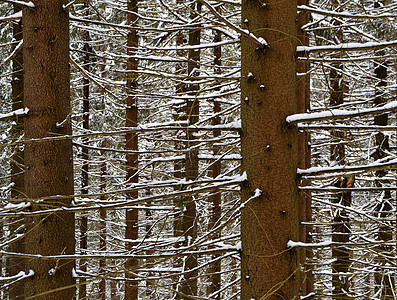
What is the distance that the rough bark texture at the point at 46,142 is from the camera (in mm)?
4285

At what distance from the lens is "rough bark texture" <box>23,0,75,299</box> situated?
14.1 ft

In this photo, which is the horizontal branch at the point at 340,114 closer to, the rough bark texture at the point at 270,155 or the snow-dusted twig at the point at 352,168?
the rough bark texture at the point at 270,155

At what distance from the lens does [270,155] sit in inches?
116

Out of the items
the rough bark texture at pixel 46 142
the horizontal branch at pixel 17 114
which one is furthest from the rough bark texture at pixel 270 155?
the horizontal branch at pixel 17 114

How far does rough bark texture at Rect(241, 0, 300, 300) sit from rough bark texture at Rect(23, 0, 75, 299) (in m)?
2.25

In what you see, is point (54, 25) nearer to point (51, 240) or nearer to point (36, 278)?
point (51, 240)

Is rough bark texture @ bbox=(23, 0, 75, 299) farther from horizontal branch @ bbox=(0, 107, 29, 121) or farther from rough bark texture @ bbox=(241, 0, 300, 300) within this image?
rough bark texture @ bbox=(241, 0, 300, 300)

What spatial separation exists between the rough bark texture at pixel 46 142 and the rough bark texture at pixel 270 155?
225cm

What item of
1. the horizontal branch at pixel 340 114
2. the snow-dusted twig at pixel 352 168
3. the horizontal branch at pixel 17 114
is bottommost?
the snow-dusted twig at pixel 352 168

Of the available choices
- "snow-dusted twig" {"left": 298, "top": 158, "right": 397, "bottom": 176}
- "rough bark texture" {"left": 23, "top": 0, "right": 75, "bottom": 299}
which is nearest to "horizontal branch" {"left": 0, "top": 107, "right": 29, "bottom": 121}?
"rough bark texture" {"left": 23, "top": 0, "right": 75, "bottom": 299}

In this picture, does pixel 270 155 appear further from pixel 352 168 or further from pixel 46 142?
pixel 46 142

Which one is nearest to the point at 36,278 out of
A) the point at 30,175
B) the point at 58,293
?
the point at 58,293

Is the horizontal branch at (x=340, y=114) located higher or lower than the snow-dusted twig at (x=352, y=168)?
higher

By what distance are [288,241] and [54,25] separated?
3.39m
